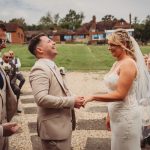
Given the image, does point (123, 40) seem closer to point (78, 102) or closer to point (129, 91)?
point (129, 91)

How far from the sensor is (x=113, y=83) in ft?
14.8

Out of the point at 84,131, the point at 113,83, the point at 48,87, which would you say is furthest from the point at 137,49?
the point at 84,131

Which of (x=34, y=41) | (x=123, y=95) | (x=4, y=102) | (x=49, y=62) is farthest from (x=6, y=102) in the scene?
(x=123, y=95)

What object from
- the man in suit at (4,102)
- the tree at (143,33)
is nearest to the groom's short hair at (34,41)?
the man in suit at (4,102)

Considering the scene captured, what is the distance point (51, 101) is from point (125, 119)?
1043 mm

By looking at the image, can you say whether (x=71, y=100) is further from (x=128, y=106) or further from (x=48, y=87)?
(x=128, y=106)

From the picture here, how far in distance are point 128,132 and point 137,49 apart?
0.98 metres

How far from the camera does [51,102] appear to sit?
3953 millimetres

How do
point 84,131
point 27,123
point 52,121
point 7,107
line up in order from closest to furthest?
point 7,107, point 52,121, point 84,131, point 27,123

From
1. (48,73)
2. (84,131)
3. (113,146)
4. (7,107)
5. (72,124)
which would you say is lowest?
(84,131)

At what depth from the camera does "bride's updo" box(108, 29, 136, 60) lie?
4.54 meters

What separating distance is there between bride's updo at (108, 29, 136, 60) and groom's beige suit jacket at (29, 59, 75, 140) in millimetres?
820

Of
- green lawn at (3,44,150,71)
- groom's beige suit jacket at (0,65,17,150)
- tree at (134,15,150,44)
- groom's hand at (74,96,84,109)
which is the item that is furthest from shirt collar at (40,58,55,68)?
tree at (134,15,150,44)

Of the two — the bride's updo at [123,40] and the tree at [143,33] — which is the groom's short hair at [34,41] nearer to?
the bride's updo at [123,40]
